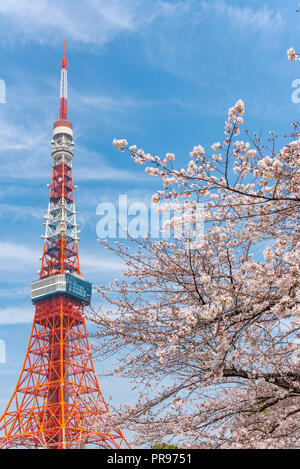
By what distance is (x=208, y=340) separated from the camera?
543 centimetres

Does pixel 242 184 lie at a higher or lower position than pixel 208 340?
higher

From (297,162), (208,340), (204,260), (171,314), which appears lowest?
(208,340)

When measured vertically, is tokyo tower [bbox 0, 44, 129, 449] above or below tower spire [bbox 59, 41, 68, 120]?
below

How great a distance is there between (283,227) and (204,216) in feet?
3.38

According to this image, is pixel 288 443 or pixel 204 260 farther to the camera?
pixel 204 260

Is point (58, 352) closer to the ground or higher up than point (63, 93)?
closer to the ground

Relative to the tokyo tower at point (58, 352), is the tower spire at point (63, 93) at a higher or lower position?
higher

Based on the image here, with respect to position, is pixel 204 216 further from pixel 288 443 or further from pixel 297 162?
pixel 288 443

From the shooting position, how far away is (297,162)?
4.83m
